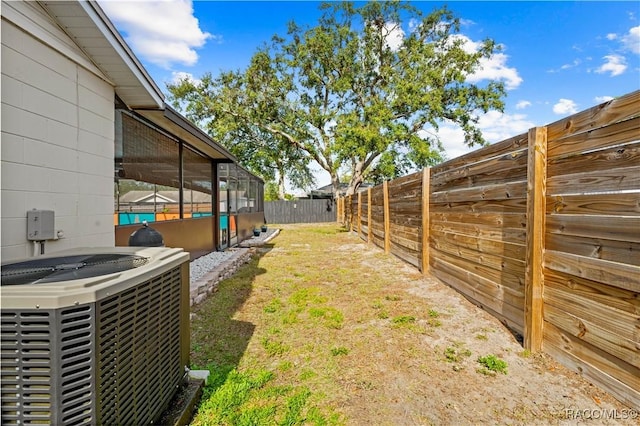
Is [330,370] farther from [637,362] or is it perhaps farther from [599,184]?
[599,184]

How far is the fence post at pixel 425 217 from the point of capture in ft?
17.4

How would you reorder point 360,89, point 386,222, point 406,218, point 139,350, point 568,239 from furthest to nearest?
point 360,89 < point 386,222 < point 406,218 < point 568,239 < point 139,350

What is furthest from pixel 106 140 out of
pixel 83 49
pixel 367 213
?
pixel 367 213

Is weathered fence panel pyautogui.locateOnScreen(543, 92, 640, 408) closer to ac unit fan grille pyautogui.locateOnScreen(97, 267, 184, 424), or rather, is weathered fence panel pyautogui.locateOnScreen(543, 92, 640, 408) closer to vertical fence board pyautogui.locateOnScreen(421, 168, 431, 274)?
ac unit fan grille pyautogui.locateOnScreen(97, 267, 184, 424)

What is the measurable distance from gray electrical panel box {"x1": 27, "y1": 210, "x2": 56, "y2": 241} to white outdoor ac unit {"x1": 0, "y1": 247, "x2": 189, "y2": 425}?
1207 millimetres

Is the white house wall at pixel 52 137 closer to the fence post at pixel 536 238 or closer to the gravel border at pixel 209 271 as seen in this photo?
the gravel border at pixel 209 271

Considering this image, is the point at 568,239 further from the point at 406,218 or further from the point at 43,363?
the point at 406,218

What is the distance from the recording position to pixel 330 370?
2.45 metres

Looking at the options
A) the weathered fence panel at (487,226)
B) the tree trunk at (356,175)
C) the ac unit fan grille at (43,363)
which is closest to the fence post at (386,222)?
the weathered fence panel at (487,226)

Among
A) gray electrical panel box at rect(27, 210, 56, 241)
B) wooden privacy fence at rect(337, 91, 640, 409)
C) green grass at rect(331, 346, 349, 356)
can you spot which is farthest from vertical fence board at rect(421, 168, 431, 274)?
gray electrical panel box at rect(27, 210, 56, 241)

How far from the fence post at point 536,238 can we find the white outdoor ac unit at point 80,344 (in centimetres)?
274

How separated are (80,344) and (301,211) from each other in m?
21.0

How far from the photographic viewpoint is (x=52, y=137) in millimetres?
2732

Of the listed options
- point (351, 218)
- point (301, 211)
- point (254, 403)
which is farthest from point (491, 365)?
point (301, 211)
